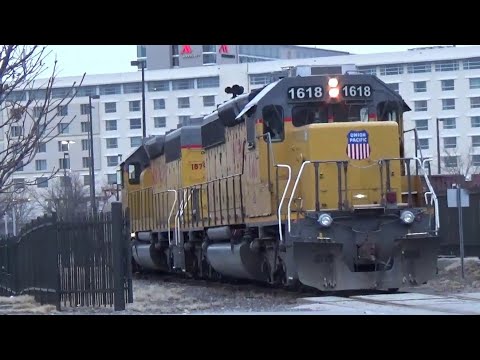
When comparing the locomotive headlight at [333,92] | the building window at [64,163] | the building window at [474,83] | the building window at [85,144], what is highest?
the building window at [474,83]

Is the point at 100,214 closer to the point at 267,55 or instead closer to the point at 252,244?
the point at 252,244

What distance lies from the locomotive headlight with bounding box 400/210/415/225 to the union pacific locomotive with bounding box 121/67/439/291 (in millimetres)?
18

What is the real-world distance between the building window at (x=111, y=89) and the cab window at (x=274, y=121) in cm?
7562

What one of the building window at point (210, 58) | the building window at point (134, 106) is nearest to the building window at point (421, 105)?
the building window at point (134, 106)

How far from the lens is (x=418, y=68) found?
83812mm

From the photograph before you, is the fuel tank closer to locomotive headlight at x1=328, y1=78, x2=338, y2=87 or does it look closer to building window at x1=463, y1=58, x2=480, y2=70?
locomotive headlight at x1=328, y1=78, x2=338, y2=87

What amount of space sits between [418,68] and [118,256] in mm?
72529

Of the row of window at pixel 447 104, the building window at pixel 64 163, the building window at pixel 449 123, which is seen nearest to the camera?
the building window at pixel 64 163

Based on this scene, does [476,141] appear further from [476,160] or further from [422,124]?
[422,124]

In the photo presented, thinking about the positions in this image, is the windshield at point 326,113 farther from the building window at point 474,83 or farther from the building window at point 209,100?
the building window at point 209,100

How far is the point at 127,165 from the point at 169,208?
610cm

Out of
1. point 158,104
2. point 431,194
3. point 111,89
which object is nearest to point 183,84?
point 158,104

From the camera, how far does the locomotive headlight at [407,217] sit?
50.9ft

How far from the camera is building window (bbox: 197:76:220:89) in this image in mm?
87562
